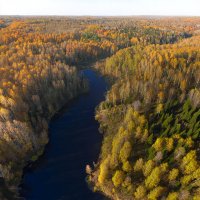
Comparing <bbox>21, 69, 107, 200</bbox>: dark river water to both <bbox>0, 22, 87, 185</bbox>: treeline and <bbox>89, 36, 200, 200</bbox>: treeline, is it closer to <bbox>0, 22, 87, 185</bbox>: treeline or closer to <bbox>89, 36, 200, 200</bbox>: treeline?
<bbox>0, 22, 87, 185</bbox>: treeline

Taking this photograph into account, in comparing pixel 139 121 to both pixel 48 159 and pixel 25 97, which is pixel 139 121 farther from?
pixel 25 97

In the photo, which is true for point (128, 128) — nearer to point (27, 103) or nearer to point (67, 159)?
point (67, 159)

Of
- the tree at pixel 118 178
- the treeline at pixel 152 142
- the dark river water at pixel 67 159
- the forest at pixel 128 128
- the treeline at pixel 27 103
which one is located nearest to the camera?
the treeline at pixel 152 142

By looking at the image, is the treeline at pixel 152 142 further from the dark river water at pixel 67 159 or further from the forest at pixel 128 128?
the dark river water at pixel 67 159

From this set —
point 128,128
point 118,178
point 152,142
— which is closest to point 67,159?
point 118,178

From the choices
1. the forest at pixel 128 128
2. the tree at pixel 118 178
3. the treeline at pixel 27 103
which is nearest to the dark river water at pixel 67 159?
the forest at pixel 128 128

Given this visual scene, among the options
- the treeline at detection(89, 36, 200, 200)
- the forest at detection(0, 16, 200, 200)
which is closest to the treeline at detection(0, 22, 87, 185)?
the forest at detection(0, 16, 200, 200)
